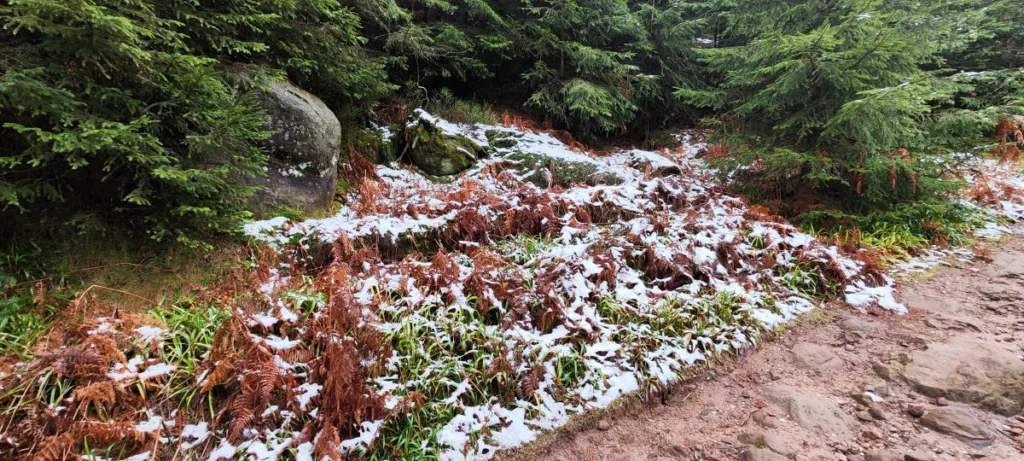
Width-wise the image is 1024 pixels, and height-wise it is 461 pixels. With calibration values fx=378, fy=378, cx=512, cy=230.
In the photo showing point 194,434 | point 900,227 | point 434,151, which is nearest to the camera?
point 194,434

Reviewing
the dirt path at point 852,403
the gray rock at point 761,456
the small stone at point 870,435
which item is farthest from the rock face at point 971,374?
the gray rock at point 761,456

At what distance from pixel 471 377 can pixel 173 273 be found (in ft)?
9.59

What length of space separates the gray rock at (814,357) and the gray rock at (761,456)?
4.26 ft

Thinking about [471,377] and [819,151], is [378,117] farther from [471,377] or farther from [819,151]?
[819,151]

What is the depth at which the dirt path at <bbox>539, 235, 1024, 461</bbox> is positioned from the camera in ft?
8.29

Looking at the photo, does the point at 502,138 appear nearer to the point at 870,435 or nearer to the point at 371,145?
the point at 371,145

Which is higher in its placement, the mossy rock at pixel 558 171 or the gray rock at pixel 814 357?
the gray rock at pixel 814 357

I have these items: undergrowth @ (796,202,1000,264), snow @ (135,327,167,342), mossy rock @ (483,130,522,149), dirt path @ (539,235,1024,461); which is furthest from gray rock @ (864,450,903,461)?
mossy rock @ (483,130,522,149)

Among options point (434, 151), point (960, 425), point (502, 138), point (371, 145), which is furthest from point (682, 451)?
point (502, 138)

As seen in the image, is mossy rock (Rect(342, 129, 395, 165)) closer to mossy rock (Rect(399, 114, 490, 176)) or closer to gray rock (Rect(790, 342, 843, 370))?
mossy rock (Rect(399, 114, 490, 176))

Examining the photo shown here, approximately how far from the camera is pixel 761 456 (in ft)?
8.15

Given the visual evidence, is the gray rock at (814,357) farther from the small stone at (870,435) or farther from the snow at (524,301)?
the small stone at (870,435)

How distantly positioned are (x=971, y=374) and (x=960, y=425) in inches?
29.5

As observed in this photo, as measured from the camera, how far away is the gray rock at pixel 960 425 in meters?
2.47
